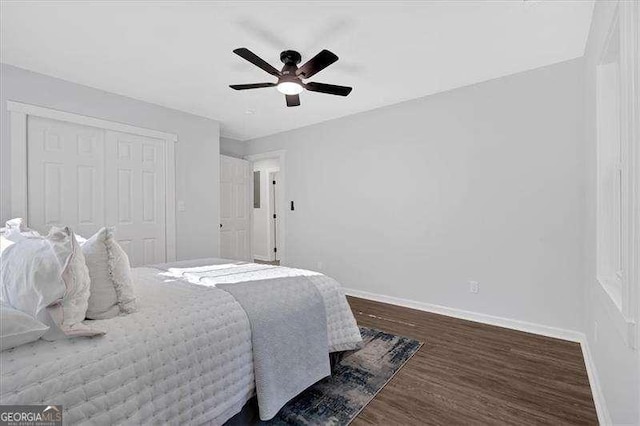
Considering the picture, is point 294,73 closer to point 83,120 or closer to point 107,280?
point 107,280

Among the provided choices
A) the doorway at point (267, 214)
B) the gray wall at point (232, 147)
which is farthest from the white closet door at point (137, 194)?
the doorway at point (267, 214)

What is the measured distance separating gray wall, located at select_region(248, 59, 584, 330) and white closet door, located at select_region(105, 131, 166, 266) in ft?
6.99

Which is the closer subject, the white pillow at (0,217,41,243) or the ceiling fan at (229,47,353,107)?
the white pillow at (0,217,41,243)

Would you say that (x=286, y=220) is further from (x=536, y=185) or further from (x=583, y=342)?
(x=583, y=342)

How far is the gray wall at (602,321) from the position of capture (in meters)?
1.15

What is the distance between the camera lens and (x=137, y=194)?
11.6 ft

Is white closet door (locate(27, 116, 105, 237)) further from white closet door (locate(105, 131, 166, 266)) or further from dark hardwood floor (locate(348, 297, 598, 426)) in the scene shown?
dark hardwood floor (locate(348, 297, 598, 426))

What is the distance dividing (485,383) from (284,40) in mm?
2880

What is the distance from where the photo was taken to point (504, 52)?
253cm

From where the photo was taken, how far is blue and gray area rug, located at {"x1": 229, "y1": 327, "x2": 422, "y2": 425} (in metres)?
1.66

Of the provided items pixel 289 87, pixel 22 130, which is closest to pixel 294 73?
pixel 289 87

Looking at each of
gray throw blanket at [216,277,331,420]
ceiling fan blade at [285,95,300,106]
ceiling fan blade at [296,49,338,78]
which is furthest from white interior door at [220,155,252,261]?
gray throw blanket at [216,277,331,420]

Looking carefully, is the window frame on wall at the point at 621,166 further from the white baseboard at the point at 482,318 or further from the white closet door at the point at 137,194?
the white closet door at the point at 137,194

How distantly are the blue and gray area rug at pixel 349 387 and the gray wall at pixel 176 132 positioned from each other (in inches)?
106
